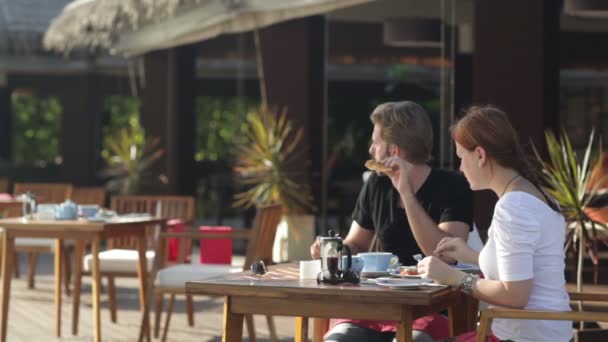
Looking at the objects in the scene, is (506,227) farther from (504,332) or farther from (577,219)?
(577,219)

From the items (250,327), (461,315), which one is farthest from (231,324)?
(250,327)

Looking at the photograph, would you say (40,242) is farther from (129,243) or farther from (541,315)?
(541,315)

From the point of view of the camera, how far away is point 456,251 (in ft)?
13.5

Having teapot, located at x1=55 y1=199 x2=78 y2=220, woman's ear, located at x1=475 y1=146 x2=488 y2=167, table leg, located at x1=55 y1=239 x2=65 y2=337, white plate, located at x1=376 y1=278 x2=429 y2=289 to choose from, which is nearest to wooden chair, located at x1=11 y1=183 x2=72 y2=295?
table leg, located at x1=55 y1=239 x2=65 y2=337

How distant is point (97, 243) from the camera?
6930 mm

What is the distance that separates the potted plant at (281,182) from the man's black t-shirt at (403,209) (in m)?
5.81

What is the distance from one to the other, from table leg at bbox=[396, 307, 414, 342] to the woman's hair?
20.2 inches

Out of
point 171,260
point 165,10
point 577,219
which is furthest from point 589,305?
point 165,10

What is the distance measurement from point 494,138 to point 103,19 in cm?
957

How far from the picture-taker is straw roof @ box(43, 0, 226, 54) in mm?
11703

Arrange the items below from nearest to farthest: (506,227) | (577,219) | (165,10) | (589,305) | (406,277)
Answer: (506,227) → (406,277) → (577,219) → (589,305) → (165,10)

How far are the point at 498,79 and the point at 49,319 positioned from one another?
326 cm

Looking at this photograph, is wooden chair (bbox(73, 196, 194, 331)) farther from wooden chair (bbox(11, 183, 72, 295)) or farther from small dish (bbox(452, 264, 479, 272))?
small dish (bbox(452, 264, 479, 272))

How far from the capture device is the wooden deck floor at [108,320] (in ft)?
24.5
